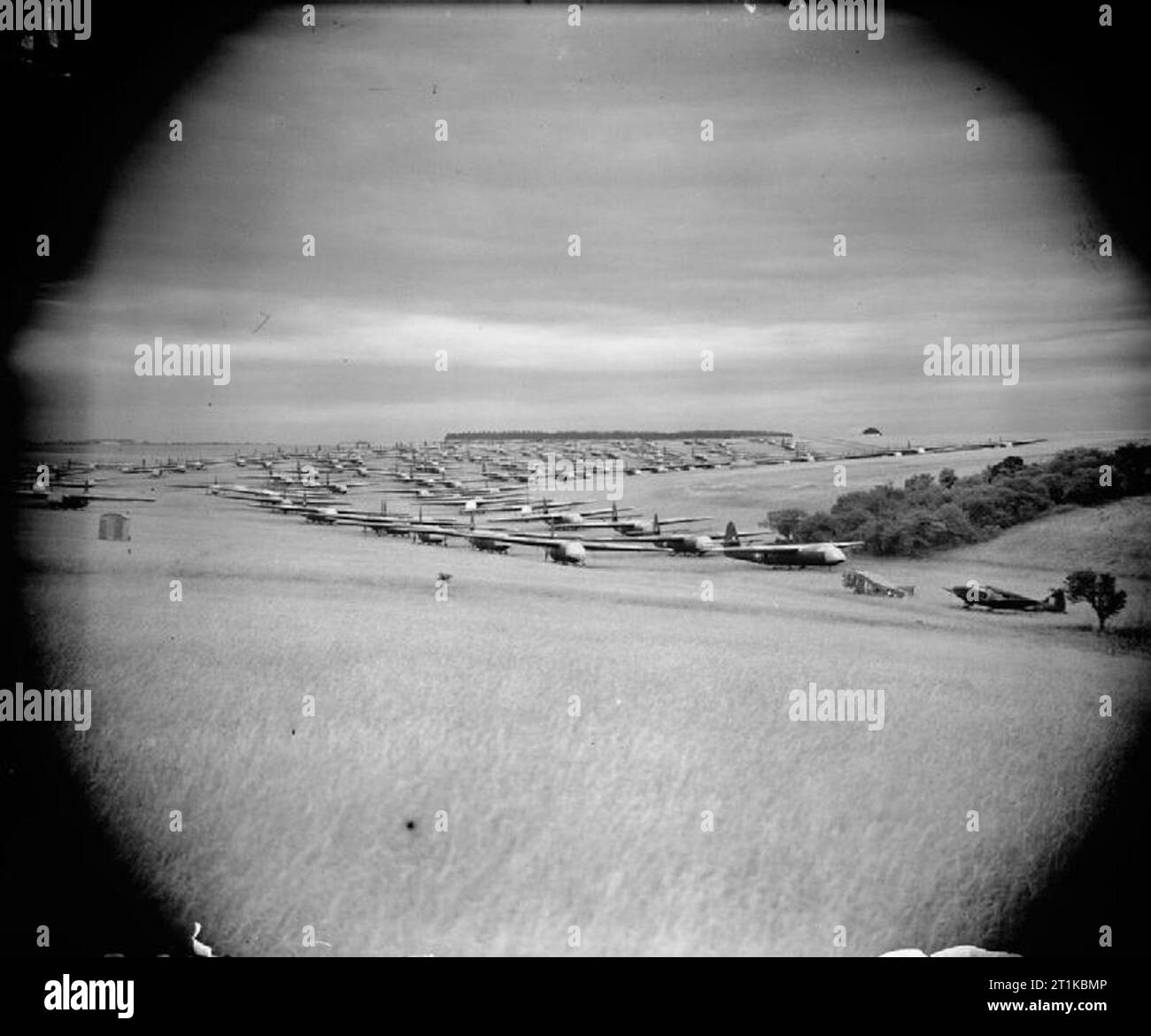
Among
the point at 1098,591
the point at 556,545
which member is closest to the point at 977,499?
the point at 1098,591

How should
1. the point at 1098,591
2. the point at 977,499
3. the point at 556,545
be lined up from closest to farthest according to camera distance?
the point at 1098,591, the point at 977,499, the point at 556,545

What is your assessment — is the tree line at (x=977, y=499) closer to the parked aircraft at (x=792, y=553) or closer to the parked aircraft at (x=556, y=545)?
the parked aircraft at (x=792, y=553)

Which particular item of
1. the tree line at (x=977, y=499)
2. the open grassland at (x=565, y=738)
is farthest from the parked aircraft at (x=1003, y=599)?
the tree line at (x=977, y=499)

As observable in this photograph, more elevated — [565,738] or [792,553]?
[792,553]

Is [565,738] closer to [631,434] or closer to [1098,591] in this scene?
[631,434]

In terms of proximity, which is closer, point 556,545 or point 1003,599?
point 1003,599

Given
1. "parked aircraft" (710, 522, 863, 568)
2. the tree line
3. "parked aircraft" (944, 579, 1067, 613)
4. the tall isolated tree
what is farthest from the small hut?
the tall isolated tree
